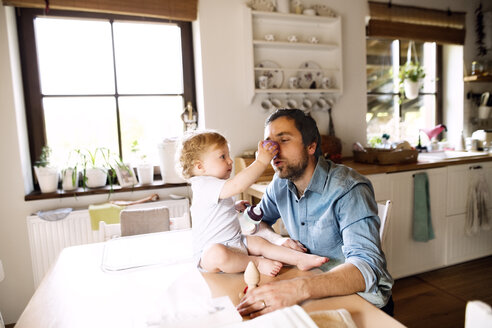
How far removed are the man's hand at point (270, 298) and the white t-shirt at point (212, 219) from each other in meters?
0.40

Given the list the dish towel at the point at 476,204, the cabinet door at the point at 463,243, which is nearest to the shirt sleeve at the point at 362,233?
the cabinet door at the point at 463,243

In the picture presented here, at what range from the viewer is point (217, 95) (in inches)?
108

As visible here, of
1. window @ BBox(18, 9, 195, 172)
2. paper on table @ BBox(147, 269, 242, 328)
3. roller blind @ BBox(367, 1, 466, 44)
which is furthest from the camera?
roller blind @ BBox(367, 1, 466, 44)

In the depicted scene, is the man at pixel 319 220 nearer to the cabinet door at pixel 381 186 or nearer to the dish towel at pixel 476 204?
the cabinet door at pixel 381 186

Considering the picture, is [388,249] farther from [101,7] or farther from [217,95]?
[101,7]

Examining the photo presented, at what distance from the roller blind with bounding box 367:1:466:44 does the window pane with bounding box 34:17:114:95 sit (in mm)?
2471

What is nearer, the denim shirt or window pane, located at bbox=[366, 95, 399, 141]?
the denim shirt

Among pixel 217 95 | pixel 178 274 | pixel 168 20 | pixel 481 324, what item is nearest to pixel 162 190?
pixel 217 95

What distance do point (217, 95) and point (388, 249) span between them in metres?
1.90

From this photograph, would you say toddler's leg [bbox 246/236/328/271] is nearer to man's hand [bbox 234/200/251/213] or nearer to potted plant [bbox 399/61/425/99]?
man's hand [bbox 234/200/251/213]

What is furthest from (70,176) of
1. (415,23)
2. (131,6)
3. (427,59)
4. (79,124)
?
(427,59)

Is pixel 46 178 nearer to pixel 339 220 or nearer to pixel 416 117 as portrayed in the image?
pixel 339 220

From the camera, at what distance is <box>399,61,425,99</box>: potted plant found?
3515 millimetres

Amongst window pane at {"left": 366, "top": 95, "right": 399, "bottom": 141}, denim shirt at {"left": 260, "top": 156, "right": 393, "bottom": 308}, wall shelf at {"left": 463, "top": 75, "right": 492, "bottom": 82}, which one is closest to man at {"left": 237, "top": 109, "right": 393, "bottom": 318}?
denim shirt at {"left": 260, "top": 156, "right": 393, "bottom": 308}
